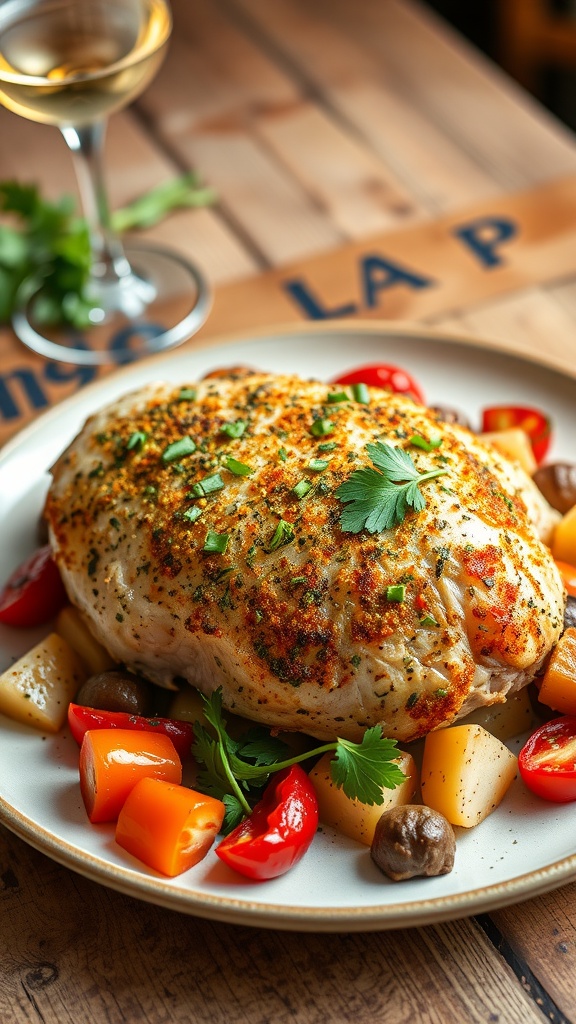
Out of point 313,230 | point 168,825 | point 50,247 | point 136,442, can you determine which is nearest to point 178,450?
point 136,442

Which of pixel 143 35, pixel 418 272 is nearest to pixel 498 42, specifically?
pixel 418 272

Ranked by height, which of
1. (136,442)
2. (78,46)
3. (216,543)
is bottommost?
(216,543)

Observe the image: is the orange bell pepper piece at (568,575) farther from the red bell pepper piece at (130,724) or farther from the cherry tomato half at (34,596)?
the cherry tomato half at (34,596)

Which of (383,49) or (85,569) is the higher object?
(85,569)

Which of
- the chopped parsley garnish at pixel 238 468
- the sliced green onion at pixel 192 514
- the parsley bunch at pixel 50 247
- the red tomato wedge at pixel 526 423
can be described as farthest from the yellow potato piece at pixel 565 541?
the parsley bunch at pixel 50 247

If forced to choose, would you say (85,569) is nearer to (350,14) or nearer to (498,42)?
(350,14)

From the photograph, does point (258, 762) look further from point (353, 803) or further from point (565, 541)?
point (565, 541)
